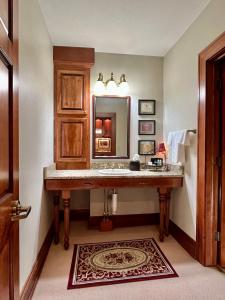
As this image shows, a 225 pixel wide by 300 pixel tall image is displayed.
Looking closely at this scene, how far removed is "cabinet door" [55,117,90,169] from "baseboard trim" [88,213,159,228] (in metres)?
0.77

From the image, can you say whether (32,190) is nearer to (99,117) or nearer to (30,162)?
(30,162)

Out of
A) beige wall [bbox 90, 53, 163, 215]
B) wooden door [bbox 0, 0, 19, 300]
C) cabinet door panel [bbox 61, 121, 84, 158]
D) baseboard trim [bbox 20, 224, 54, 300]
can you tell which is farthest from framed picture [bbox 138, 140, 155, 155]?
wooden door [bbox 0, 0, 19, 300]

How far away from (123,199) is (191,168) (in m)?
1.11

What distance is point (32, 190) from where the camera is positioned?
1704 mm

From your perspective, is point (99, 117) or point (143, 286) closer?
point (143, 286)

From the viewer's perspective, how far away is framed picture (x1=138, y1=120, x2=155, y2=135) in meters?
3.01

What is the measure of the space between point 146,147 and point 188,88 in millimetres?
1018

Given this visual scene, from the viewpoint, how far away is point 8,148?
90cm

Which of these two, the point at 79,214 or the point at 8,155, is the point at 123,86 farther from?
the point at 8,155

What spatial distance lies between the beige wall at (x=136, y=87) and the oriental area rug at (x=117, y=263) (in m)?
0.60

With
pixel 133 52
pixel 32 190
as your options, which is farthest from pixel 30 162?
pixel 133 52

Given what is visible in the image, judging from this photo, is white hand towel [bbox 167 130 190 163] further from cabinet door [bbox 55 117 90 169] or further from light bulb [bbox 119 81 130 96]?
cabinet door [bbox 55 117 90 169]

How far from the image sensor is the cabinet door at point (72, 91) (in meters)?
2.80

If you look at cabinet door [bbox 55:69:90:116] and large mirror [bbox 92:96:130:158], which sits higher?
cabinet door [bbox 55:69:90:116]
